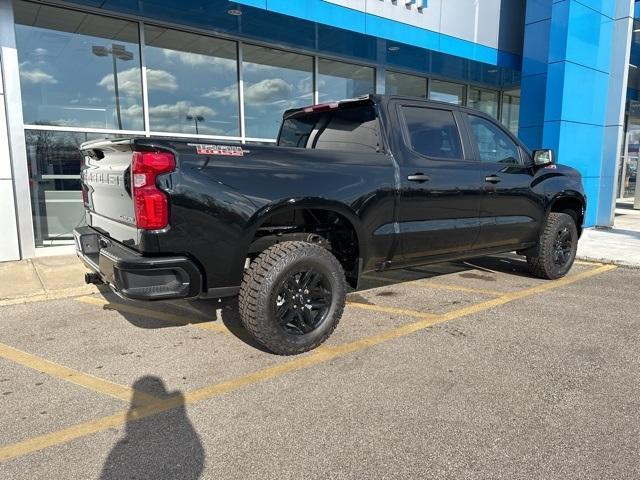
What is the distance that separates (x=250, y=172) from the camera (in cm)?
344

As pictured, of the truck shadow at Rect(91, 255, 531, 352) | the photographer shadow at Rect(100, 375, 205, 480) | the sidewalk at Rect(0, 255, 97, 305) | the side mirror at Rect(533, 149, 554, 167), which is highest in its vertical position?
the side mirror at Rect(533, 149, 554, 167)

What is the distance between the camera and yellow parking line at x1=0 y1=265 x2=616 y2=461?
2.69 metres

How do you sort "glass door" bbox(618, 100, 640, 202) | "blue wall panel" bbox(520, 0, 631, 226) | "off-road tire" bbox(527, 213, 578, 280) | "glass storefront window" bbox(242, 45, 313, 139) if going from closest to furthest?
1. "off-road tire" bbox(527, 213, 578, 280)
2. "glass storefront window" bbox(242, 45, 313, 139)
3. "blue wall panel" bbox(520, 0, 631, 226)
4. "glass door" bbox(618, 100, 640, 202)

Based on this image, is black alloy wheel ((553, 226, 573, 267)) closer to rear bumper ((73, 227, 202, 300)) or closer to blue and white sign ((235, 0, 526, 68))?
rear bumper ((73, 227, 202, 300))

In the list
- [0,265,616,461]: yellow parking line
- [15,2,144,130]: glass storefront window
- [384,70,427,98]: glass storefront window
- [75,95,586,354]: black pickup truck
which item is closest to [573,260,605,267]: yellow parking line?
[75,95,586,354]: black pickup truck

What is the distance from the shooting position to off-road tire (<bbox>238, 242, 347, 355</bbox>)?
139 inches

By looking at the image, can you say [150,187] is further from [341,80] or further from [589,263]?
[341,80]

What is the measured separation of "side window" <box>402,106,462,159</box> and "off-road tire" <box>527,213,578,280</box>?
6.15 feet

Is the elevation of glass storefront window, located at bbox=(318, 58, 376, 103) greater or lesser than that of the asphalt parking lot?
greater

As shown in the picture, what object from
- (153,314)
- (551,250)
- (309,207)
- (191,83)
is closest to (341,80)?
(191,83)

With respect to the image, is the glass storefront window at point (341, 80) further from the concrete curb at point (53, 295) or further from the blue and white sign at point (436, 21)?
the concrete curb at point (53, 295)

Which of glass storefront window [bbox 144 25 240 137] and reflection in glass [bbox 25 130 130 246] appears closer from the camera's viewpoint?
reflection in glass [bbox 25 130 130 246]

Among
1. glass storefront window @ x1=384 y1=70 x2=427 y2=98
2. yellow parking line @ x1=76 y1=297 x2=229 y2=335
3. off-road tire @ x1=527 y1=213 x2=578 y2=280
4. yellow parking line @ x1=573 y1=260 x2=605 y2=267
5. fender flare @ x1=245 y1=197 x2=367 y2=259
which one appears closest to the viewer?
fender flare @ x1=245 y1=197 x2=367 y2=259

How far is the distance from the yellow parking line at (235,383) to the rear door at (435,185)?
2.02 feet
